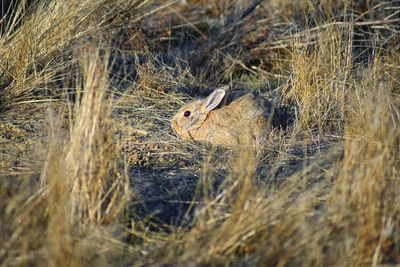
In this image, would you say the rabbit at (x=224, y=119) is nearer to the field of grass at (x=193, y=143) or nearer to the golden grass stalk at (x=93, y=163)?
the field of grass at (x=193, y=143)

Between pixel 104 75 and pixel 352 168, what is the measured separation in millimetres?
1383

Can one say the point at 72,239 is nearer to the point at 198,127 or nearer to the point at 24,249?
the point at 24,249

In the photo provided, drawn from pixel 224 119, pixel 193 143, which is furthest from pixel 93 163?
pixel 224 119

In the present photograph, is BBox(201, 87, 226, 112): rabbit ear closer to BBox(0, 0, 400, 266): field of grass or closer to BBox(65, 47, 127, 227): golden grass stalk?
BBox(0, 0, 400, 266): field of grass

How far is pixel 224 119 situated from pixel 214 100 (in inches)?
6.8

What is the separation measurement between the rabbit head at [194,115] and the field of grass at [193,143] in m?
0.15

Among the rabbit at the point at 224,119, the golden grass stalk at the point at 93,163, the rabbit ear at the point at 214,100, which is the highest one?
the golden grass stalk at the point at 93,163

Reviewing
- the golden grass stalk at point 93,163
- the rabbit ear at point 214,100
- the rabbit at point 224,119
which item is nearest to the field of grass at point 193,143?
the golden grass stalk at point 93,163

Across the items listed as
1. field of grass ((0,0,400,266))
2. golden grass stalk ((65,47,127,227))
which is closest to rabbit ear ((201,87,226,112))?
field of grass ((0,0,400,266))

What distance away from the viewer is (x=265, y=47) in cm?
726

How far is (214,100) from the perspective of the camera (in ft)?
17.1

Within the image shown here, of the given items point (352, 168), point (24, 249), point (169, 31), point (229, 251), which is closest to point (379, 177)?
point (352, 168)

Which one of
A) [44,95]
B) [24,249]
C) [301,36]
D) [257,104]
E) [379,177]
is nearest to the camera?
[24,249]

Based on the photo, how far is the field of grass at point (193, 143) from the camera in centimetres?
318
